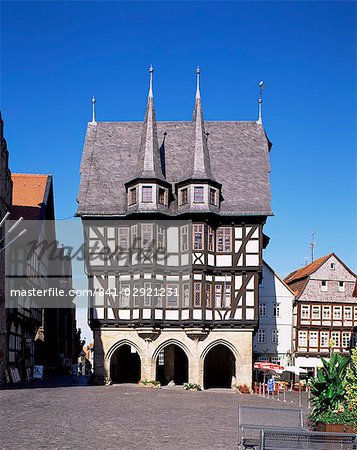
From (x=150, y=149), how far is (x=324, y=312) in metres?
20.7

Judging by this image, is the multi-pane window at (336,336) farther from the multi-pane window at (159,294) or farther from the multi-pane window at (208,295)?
the multi-pane window at (159,294)

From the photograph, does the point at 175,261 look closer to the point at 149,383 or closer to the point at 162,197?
the point at 162,197

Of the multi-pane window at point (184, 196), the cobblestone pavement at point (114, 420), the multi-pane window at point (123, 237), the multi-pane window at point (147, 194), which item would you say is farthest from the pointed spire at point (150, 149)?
the cobblestone pavement at point (114, 420)

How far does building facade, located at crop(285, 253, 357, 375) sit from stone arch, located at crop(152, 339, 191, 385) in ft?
38.8

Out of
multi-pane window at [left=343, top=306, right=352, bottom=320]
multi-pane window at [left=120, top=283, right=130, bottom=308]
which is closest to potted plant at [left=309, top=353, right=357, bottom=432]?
multi-pane window at [left=120, top=283, right=130, bottom=308]

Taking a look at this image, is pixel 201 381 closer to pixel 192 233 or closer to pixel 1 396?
pixel 192 233

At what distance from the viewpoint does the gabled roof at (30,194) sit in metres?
45.8

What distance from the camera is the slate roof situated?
38.0 meters

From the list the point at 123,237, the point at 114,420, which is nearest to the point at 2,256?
the point at 123,237

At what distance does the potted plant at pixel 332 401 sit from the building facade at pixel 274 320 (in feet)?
116

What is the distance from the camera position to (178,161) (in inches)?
1572

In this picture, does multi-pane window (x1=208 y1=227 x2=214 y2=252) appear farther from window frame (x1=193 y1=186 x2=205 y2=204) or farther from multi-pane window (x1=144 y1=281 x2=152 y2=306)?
multi-pane window (x1=144 y1=281 x2=152 y2=306)

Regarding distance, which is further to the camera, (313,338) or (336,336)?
(336,336)

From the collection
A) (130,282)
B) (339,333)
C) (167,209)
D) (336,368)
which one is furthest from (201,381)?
(336,368)
